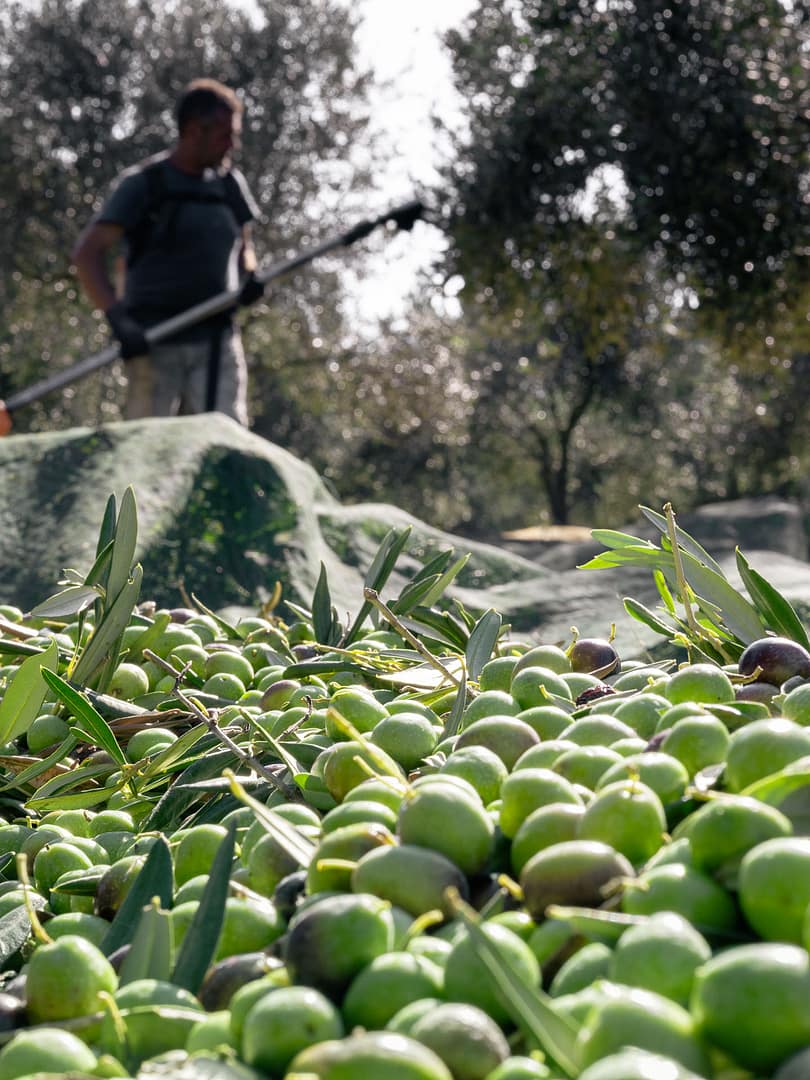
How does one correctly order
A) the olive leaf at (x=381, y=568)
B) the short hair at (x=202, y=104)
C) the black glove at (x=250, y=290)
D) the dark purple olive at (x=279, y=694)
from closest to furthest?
the dark purple olive at (x=279, y=694) → the olive leaf at (x=381, y=568) → the short hair at (x=202, y=104) → the black glove at (x=250, y=290)

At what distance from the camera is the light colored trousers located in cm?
688

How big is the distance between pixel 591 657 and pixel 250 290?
573cm

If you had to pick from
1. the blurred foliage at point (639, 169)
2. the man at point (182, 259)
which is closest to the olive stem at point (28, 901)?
the man at point (182, 259)

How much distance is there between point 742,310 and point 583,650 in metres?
9.84

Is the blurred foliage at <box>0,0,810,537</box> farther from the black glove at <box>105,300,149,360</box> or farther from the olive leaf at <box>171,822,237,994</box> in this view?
the olive leaf at <box>171,822,237,994</box>

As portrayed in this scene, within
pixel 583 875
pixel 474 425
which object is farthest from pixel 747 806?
pixel 474 425

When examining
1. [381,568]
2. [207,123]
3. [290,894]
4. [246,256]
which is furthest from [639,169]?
[290,894]

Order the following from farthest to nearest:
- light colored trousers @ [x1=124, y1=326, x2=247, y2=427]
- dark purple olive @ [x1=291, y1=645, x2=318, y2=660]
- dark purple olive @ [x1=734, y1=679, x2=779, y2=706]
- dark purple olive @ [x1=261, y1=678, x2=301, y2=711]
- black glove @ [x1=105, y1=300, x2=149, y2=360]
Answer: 1. light colored trousers @ [x1=124, y1=326, x2=247, y2=427]
2. black glove @ [x1=105, y1=300, x2=149, y2=360]
3. dark purple olive @ [x1=291, y1=645, x2=318, y2=660]
4. dark purple olive @ [x1=261, y1=678, x2=301, y2=711]
5. dark purple olive @ [x1=734, y1=679, x2=779, y2=706]

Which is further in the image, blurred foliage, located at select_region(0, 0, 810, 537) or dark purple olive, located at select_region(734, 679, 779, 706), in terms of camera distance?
blurred foliage, located at select_region(0, 0, 810, 537)

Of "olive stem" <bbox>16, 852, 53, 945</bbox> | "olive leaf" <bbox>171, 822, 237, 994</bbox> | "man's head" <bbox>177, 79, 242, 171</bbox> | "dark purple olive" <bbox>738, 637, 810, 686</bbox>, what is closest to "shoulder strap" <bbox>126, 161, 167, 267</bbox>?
"man's head" <bbox>177, 79, 242, 171</bbox>

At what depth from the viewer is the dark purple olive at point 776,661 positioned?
1.42m

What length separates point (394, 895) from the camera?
0.91m

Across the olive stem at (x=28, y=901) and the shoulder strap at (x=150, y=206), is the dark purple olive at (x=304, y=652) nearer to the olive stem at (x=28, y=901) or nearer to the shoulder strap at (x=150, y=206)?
the olive stem at (x=28, y=901)

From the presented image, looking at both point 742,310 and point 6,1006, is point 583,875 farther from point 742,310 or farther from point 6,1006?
point 742,310
